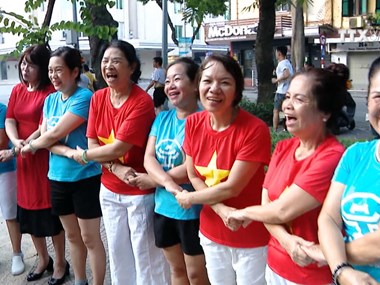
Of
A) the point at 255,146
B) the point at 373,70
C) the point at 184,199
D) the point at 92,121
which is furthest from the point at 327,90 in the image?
the point at 92,121

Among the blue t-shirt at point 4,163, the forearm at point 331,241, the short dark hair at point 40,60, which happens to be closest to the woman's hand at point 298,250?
the forearm at point 331,241

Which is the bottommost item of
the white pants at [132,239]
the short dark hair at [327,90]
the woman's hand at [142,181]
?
the white pants at [132,239]

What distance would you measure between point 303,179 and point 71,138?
6.55 feet

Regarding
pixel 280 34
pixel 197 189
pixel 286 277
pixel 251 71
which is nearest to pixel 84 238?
pixel 197 189

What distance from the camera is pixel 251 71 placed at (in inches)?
1244

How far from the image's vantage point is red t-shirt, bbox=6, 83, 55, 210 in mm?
3816

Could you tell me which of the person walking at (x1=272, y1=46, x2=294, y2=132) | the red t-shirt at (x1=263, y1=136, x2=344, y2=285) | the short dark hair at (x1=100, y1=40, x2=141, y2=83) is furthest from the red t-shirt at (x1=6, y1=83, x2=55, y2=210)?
the person walking at (x1=272, y1=46, x2=294, y2=132)

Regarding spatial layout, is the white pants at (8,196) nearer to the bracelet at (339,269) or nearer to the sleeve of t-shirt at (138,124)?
the sleeve of t-shirt at (138,124)

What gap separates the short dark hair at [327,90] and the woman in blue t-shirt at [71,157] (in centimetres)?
183

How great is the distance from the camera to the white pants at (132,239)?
310 centimetres

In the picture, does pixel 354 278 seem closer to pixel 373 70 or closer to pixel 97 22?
pixel 373 70

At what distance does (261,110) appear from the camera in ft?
35.1

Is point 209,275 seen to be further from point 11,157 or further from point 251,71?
point 251,71

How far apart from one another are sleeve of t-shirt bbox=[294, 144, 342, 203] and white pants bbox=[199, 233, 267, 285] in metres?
0.62
